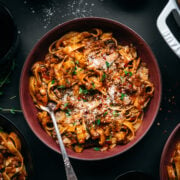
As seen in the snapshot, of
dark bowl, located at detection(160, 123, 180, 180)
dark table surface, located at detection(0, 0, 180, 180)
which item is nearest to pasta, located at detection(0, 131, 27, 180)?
dark table surface, located at detection(0, 0, 180, 180)

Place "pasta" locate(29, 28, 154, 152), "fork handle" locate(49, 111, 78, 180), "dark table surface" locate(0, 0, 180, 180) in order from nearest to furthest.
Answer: "fork handle" locate(49, 111, 78, 180) < "pasta" locate(29, 28, 154, 152) < "dark table surface" locate(0, 0, 180, 180)

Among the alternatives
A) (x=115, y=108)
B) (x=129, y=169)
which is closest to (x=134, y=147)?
(x=129, y=169)

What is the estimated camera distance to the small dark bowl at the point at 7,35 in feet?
12.8

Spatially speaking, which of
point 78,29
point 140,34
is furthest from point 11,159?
point 140,34

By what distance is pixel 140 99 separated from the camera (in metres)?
3.86

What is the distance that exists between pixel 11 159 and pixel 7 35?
154 centimetres

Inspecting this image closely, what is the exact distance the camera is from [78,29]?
3.97 m

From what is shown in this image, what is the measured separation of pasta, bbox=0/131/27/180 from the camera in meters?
3.88

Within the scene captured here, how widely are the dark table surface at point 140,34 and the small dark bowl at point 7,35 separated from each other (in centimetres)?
23

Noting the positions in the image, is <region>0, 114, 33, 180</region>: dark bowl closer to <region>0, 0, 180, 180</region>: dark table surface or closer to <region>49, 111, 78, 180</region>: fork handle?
<region>0, 0, 180, 180</region>: dark table surface

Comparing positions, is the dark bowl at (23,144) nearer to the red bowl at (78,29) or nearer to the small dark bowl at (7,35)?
the red bowl at (78,29)

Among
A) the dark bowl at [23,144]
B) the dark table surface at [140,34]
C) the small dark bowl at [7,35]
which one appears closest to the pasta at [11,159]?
the dark bowl at [23,144]

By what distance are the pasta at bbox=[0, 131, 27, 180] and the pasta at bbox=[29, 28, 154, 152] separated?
0.43m

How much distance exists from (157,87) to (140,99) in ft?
0.81
